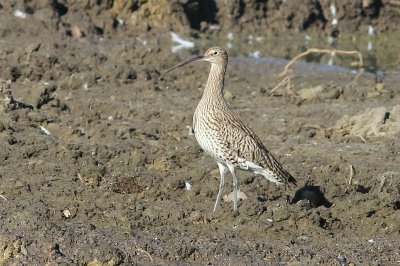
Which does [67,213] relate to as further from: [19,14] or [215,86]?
[19,14]

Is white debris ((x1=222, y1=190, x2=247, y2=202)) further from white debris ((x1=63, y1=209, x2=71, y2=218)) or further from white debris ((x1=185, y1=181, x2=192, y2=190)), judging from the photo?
white debris ((x1=63, y1=209, x2=71, y2=218))

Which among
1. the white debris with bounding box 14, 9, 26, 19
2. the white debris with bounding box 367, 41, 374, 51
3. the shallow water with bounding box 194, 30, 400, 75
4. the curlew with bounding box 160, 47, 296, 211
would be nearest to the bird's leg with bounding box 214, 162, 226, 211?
the curlew with bounding box 160, 47, 296, 211

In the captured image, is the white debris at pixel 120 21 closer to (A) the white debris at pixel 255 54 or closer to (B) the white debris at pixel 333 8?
(A) the white debris at pixel 255 54

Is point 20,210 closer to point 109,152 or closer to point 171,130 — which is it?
point 109,152

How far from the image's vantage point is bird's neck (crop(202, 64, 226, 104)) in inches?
397

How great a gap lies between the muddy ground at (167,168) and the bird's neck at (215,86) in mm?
870

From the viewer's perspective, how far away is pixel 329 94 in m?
16.0

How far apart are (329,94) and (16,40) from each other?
5.93 m

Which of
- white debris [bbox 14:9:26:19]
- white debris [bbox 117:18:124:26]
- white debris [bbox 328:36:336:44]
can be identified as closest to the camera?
white debris [bbox 14:9:26:19]

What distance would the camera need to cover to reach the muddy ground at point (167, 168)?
8.34 m

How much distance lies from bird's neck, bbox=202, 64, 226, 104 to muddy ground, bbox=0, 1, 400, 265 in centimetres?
87

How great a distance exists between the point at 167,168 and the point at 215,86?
1.34m

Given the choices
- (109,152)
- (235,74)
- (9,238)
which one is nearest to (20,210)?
(9,238)

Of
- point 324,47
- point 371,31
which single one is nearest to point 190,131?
point 324,47
